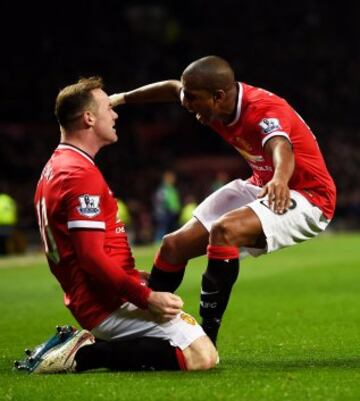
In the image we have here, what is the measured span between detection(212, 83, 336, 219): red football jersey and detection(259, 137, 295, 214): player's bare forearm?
0.32 metres

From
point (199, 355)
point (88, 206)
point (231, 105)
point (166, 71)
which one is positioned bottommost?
point (166, 71)

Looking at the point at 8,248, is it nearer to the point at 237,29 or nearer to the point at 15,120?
the point at 15,120

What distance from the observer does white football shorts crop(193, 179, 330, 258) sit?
263 inches

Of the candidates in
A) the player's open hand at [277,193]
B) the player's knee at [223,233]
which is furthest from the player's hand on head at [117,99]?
the player's open hand at [277,193]

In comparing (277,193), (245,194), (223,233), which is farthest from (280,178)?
(245,194)

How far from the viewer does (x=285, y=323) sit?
30.3 feet

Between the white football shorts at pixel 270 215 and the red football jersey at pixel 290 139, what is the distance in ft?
0.34

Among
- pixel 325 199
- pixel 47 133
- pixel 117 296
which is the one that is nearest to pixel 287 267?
pixel 325 199

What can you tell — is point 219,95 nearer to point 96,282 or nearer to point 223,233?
point 223,233

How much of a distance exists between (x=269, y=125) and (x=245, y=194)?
83 centimetres

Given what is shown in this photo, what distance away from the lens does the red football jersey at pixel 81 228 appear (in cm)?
592

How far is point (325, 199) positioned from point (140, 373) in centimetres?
187

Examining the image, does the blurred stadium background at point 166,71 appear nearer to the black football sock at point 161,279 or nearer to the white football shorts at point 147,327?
the black football sock at point 161,279

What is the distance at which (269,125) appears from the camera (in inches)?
267
